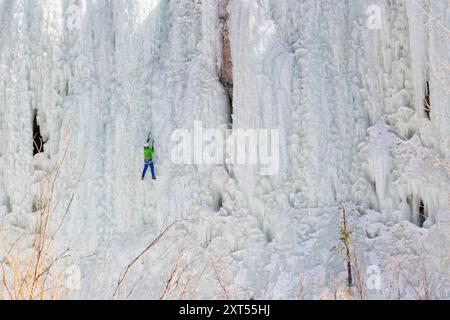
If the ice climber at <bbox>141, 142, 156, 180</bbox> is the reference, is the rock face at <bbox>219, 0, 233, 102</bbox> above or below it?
above

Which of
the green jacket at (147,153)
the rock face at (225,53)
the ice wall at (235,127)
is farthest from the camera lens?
the rock face at (225,53)

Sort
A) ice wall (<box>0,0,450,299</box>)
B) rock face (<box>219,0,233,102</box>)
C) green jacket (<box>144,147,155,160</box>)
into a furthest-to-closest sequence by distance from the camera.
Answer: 1. rock face (<box>219,0,233,102</box>)
2. green jacket (<box>144,147,155,160</box>)
3. ice wall (<box>0,0,450,299</box>)

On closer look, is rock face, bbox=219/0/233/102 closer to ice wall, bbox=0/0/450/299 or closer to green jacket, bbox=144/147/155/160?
ice wall, bbox=0/0/450/299

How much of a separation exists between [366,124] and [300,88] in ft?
3.67

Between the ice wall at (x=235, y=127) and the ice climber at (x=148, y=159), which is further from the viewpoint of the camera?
the ice climber at (x=148, y=159)

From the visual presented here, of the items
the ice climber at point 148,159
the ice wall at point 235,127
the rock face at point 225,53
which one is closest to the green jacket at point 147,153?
the ice climber at point 148,159

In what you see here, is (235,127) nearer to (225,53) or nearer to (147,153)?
(225,53)

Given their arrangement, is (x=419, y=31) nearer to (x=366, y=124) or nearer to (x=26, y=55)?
(x=366, y=124)

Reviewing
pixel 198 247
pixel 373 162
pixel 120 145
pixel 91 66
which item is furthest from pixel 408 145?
pixel 91 66

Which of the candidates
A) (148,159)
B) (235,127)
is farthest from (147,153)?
(235,127)

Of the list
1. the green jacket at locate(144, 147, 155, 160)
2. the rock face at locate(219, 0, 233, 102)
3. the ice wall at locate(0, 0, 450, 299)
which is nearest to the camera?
the ice wall at locate(0, 0, 450, 299)

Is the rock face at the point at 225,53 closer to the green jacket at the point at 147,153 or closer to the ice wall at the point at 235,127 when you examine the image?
the ice wall at the point at 235,127

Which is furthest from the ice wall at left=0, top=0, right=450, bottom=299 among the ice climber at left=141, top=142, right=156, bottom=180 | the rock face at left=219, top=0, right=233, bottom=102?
the ice climber at left=141, top=142, right=156, bottom=180

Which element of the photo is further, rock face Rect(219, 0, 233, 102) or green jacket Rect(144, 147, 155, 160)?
rock face Rect(219, 0, 233, 102)
